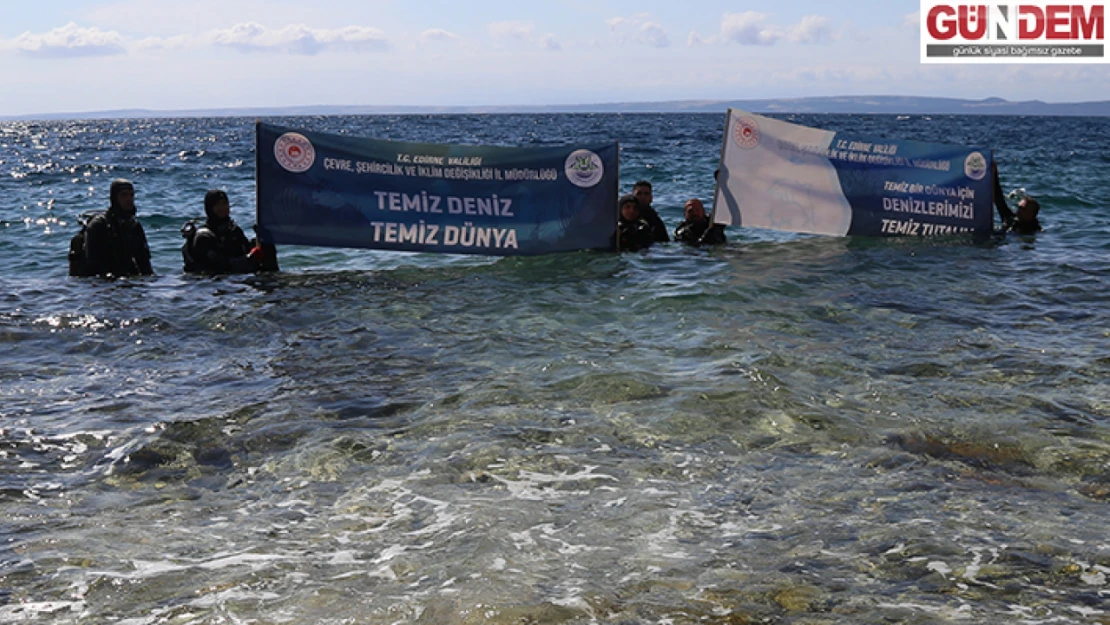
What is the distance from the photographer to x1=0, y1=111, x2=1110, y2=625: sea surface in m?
4.51

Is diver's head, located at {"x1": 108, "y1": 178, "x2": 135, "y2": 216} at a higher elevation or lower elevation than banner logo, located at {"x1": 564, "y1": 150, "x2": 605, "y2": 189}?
lower

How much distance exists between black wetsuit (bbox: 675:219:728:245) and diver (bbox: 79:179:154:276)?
311 inches

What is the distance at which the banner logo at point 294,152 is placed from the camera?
12344mm

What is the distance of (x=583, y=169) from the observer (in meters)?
13.2

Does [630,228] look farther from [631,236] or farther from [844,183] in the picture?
[844,183]

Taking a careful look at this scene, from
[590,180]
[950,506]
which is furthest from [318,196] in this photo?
[950,506]

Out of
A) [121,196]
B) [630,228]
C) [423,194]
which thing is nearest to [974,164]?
[630,228]

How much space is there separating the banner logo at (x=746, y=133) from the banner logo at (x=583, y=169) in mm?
2239

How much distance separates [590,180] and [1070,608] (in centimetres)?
968

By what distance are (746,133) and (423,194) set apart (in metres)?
4.93

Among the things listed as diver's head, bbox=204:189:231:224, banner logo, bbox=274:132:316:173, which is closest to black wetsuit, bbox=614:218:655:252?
banner logo, bbox=274:132:316:173

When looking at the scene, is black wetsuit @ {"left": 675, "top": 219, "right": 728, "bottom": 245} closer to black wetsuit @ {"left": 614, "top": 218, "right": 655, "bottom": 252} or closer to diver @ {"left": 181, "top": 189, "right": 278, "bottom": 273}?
black wetsuit @ {"left": 614, "top": 218, "right": 655, "bottom": 252}

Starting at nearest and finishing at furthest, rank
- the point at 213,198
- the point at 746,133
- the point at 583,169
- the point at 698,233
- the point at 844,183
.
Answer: the point at 213,198 → the point at 583,169 → the point at 746,133 → the point at 844,183 → the point at 698,233

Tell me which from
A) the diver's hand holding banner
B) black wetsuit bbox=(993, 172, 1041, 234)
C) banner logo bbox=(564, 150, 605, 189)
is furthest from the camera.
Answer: black wetsuit bbox=(993, 172, 1041, 234)
